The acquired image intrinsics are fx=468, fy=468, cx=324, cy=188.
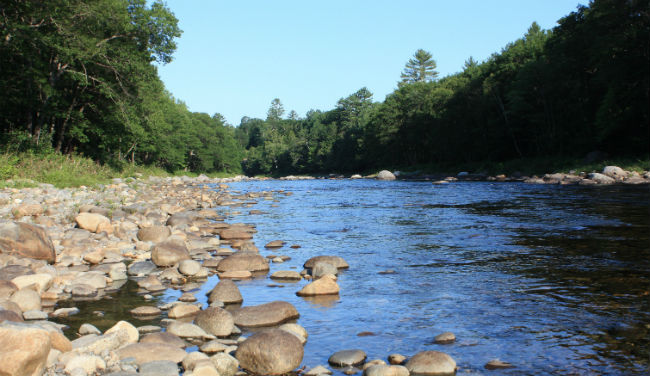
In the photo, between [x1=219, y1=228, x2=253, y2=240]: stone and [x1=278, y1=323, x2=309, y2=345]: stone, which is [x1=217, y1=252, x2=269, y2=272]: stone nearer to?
[x1=278, y1=323, x2=309, y2=345]: stone

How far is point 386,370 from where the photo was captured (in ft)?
14.7

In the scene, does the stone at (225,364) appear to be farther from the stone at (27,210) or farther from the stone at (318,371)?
the stone at (27,210)

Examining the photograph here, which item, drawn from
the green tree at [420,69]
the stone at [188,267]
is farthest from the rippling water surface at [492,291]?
the green tree at [420,69]

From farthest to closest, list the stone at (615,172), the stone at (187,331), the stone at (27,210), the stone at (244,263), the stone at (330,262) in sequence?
the stone at (615,172)
the stone at (27,210)
the stone at (330,262)
the stone at (244,263)
the stone at (187,331)

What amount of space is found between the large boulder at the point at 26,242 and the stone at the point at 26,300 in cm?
249

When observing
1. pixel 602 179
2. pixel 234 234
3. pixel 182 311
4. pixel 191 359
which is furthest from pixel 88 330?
pixel 602 179

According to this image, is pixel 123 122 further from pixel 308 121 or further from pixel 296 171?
pixel 308 121

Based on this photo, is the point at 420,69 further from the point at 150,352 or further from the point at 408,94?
the point at 150,352

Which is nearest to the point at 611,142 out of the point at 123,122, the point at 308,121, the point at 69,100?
the point at 123,122

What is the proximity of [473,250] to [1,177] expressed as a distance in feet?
59.6

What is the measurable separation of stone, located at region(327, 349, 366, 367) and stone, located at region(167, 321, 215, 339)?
1568 mm

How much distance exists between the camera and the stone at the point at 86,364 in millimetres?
4148

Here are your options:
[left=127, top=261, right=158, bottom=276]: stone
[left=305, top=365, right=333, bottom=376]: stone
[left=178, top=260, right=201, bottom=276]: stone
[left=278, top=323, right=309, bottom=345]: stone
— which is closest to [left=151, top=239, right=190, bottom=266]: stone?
[left=127, top=261, right=158, bottom=276]: stone

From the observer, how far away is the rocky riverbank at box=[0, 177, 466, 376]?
439cm
